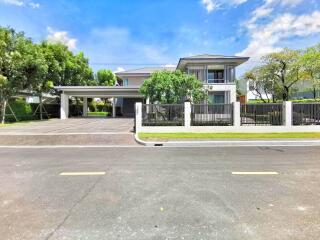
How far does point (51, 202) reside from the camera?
5340 mm

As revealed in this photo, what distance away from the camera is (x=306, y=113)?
59.4 ft

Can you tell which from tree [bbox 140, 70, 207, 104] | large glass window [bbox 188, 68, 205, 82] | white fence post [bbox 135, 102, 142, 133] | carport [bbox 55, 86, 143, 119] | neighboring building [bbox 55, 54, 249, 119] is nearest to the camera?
white fence post [bbox 135, 102, 142, 133]

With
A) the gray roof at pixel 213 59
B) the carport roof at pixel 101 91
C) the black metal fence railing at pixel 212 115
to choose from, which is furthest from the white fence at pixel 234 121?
the carport roof at pixel 101 91

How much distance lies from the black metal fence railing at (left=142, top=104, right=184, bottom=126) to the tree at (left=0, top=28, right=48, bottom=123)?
41.8 feet

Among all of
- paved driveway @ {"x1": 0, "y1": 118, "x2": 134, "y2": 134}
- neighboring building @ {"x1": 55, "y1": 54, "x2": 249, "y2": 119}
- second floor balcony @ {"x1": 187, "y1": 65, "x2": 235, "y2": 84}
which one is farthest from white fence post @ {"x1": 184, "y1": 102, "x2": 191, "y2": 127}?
second floor balcony @ {"x1": 187, "y1": 65, "x2": 235, "y2": 84}

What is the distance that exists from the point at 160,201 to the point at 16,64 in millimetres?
23331

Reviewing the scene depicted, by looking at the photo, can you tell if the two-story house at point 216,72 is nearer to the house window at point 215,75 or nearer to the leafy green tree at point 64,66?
the house window at point 215,75

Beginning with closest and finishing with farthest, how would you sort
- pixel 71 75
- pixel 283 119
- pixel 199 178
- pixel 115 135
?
pixel 199 178 → pixel 115 135 → pixel 283 119 → pixel 71 75

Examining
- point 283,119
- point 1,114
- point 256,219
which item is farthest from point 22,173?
point 1,114

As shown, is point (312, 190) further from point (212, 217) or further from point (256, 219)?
point (212, 217)

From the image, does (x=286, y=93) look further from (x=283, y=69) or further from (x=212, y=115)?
(x=212, y=115)

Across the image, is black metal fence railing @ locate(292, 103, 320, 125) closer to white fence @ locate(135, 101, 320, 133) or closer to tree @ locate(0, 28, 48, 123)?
white fence @ locate(135, 101, 320, 133)

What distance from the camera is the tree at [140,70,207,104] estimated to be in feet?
67.8

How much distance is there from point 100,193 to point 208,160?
4734mm
